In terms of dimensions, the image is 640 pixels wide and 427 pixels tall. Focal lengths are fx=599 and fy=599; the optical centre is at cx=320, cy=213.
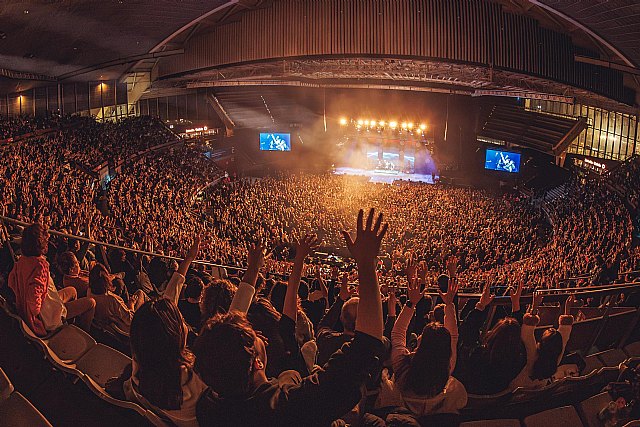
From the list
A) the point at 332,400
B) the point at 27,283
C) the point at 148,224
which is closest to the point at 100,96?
the point at 148,224

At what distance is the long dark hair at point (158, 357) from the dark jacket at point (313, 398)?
33 cm

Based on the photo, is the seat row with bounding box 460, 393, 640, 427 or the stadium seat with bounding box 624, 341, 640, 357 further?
the stadium seat with bounding box 624, 341, 640, 357

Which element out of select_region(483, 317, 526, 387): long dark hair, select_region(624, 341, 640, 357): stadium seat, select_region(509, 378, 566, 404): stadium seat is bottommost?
select_region(624, 341, 640, 357): stadium seat

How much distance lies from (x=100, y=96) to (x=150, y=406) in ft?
98.1

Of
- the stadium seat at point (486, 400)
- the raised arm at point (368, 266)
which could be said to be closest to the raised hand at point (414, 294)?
the stadium seat at point (486, 400)

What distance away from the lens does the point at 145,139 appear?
29.0 m

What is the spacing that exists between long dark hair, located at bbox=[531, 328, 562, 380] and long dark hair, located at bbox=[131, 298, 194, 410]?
2.11 metres

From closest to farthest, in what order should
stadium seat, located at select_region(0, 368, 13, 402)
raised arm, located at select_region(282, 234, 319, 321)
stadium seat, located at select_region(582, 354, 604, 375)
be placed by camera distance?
stadium seat, located at select_region(0, 368, 13, 402) → raised arm, located at select_region(282, 234, 319, 321) → stadium seat, located at select_region(582, 354, 604, 375)

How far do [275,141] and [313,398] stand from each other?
38.4 metres

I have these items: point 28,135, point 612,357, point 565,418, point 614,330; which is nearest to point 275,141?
point 28,135

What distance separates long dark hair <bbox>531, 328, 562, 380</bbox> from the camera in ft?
11.7

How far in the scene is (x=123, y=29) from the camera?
21.5 metres

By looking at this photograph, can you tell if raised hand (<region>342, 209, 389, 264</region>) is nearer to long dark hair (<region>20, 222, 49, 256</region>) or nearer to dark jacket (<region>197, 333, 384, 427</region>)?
dark jacket (<region>197, 333, 384, 427</region>)

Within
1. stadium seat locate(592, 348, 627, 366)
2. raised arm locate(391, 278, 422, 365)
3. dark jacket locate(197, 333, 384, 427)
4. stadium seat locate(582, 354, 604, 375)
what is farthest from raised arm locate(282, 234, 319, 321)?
stadium seat locate(592, 348, 627, 366)
